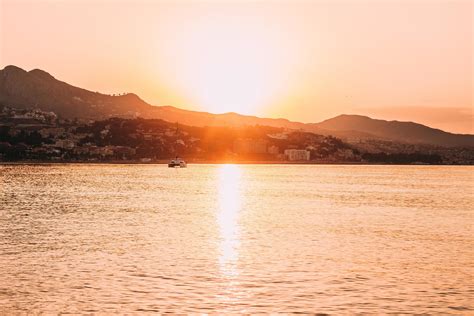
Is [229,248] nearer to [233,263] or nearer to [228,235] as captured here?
[233,263]

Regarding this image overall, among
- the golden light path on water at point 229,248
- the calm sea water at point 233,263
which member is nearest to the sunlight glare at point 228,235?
the golden light path on water at point 229,248

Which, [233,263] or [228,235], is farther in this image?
[228,235]

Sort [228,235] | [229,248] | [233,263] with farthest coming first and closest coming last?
[228,235]
[229,248]
[233,263]

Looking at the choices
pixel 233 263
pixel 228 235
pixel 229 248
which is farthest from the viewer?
pixel 228 235

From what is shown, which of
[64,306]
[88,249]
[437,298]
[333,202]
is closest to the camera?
[64,306]

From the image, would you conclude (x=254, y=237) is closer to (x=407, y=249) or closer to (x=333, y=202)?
(x=407, y=249)

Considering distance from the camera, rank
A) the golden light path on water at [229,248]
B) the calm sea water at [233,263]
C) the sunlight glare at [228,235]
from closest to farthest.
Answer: the calm sea water at [233,263]
the golden light path on water at [229,248]
the sunlight glare at [228,235]

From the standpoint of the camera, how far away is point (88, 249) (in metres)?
43.1

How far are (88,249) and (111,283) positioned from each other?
12224 millimetres

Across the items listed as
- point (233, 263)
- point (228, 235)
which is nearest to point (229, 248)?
point (233, 263)

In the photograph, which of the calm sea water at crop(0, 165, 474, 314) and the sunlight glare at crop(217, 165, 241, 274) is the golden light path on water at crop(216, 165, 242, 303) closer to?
the sunlight glare at crop(217, 165, 241, 274)

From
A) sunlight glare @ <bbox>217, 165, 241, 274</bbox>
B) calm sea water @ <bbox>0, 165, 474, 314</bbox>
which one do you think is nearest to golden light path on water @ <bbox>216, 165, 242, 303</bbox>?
sunlight glare @ <bbox>217, 165, 241, 274</bbox>

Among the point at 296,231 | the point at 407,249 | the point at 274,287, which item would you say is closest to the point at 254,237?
the point at 296,231

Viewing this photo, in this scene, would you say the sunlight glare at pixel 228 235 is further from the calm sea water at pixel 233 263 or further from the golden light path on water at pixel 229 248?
the calm sea water at pixel 233 263
